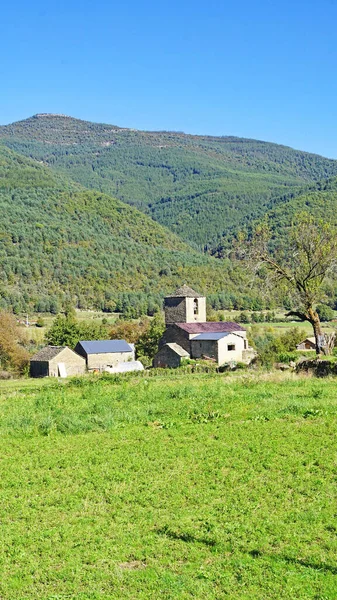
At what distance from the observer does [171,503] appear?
970cm

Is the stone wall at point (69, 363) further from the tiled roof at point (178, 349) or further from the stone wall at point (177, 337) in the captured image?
the stone wall at point (177, 337)

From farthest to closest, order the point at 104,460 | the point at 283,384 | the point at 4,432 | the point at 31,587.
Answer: the point at 283,384
the point at 4,432
the point at 104,460
the point at 31,587

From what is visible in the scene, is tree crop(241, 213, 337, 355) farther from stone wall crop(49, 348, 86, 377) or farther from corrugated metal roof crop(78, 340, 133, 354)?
corrugated metal roof crop(78, 340, 133, 354)

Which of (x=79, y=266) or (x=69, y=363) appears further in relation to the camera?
(x=79, y=266)

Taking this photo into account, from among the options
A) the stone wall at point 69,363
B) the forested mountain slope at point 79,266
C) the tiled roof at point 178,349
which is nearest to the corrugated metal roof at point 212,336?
the tiled roof at point 178,349

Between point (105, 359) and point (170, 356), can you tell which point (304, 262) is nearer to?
point (170, 356)

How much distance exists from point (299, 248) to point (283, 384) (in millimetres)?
14220

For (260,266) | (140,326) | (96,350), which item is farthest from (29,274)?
(260,266)

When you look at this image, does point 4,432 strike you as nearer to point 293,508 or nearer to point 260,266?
point 293,508

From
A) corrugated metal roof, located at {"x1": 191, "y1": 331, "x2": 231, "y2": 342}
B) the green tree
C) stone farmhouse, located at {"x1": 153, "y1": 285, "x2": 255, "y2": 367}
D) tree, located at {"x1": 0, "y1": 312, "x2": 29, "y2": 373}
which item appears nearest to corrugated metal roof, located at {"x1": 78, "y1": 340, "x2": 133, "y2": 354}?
stone farmhouse, located at {"x1": 153, "y1": 285, "x2": 255, "y2": 367}

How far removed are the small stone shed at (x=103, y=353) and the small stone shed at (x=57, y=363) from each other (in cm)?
187

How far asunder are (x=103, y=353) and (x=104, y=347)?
839 mm

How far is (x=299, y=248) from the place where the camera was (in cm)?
3341

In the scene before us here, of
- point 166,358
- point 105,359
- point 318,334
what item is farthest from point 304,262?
point 105,359
